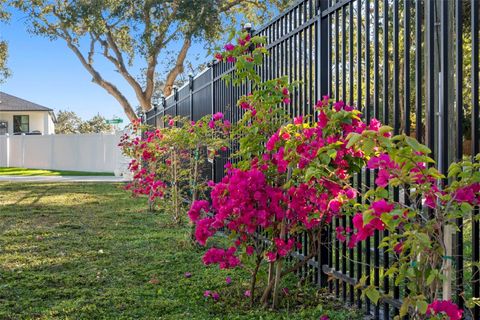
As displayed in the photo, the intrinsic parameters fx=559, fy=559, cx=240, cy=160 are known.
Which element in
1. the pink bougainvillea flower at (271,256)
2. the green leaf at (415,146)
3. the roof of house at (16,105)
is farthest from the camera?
the roof of house at (16,105)

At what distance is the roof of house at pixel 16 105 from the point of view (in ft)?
126

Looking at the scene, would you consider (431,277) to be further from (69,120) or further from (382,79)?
(69,120)

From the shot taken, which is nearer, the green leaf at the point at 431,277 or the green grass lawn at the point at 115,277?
the green leaf at the point at 431,277

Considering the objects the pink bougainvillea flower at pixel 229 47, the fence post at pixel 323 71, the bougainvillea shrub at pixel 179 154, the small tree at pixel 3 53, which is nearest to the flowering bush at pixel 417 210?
the fence post at pixel 323 71

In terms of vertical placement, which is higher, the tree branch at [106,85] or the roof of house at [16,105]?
the roof of house at [16,105]

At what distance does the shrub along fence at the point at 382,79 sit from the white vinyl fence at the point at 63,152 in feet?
76.3

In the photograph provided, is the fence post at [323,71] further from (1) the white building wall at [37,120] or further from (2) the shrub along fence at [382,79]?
(1) the white building wall at [37,120]

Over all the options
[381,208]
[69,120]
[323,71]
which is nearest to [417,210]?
[381,208]

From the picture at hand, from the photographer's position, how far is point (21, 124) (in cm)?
3966

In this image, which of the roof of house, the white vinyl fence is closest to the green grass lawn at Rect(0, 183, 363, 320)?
the white vinyl fence

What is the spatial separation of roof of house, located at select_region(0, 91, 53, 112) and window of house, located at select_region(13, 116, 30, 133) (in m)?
0.96

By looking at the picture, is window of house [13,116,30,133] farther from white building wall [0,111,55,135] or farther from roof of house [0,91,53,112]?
roof of house [0,91,53,112]

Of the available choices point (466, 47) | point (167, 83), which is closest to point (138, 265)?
point (466, 47)

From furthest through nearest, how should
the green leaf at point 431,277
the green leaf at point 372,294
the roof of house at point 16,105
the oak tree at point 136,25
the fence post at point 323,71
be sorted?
the roof of house at point 16,105
the oak tree at point 136,25
the fence post at point 323,71
the green leaf at point 372,294
the green leaf at point 431,277
